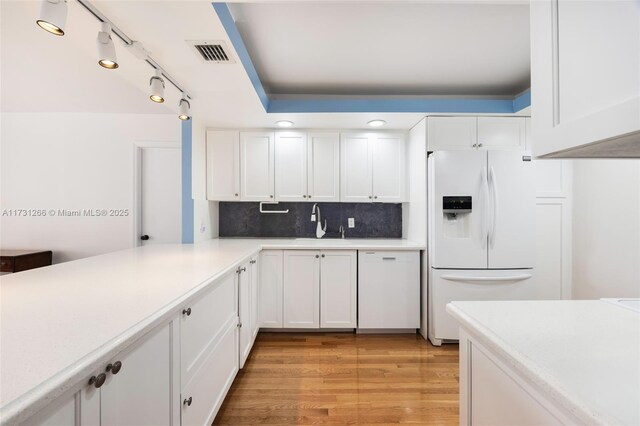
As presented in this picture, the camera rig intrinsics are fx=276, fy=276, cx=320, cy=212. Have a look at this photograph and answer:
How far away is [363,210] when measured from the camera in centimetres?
350

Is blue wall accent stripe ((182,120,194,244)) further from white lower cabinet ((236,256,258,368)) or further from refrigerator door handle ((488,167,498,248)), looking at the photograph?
refrigerator door handle ((488,167,498,248))

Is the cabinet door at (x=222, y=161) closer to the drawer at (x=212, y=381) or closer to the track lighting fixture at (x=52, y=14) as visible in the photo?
the drawer at (x=212, y=381)

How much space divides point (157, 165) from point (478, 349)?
12.6ft

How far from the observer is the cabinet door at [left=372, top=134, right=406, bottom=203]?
3.19 metres

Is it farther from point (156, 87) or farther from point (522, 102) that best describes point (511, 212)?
point (156, 87)

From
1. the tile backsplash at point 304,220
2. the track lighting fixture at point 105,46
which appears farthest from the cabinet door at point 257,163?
the track lighting fixture at point 105,46

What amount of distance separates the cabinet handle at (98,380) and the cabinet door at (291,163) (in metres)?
2.54

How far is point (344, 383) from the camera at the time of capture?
6.78 ft

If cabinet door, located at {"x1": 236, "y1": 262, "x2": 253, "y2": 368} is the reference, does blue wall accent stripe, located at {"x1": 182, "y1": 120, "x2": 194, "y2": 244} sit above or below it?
Answer: above

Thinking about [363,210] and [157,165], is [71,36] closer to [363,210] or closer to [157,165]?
[157,165]

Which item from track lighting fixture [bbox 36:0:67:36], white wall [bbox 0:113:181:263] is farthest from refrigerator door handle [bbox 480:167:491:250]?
white wall [bbox 0:113:181:263]

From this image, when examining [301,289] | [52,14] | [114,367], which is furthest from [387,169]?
[114,367]

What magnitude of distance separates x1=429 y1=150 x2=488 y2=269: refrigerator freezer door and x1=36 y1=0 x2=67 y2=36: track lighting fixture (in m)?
2.65

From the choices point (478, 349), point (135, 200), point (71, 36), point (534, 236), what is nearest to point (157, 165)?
A: point (135, 200)
